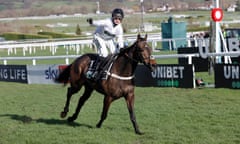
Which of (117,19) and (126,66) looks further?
(117,19)

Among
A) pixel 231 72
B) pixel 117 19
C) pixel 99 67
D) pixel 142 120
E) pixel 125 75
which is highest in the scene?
pixel 117 19

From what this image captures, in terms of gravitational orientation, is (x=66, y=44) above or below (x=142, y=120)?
above

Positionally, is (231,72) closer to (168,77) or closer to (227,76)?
(227,76)

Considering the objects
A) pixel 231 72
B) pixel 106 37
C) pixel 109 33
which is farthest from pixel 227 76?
pixel 109 33

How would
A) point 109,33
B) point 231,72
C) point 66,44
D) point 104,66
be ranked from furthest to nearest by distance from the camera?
point 66,44 < point 231,72 < point 109,33 < point 104,66

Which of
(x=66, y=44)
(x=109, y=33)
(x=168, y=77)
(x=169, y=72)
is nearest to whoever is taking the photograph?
(x=109, y=33)

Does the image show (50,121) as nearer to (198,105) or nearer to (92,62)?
(92,62)

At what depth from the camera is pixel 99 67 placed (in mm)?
9875

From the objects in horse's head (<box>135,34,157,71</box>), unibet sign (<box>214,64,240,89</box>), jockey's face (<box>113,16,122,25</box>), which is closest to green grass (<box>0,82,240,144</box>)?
unibet sign (<box>214,64,240,89</box>)

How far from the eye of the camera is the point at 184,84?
592 inches

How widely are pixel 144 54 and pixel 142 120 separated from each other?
198cm

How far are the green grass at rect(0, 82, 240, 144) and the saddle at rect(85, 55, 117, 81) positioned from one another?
957 millimetres

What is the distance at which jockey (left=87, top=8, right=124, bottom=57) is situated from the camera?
990 cm

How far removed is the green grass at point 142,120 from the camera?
8805 mm
